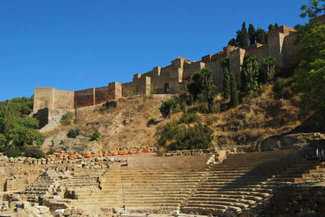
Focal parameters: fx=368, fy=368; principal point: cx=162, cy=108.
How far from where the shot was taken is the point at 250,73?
107 feet

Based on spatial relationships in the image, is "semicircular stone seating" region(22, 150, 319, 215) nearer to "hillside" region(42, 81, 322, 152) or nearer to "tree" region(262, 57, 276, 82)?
"hillside" region(42, 81, 322, 152)

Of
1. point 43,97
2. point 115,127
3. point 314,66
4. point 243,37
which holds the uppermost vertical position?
point 243,37

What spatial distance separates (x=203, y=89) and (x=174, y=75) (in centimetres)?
725

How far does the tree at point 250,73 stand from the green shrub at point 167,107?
6629 mm

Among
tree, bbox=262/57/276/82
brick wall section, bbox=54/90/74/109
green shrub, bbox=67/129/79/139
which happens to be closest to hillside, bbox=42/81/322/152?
green shrub, bbox=67/129/79/139

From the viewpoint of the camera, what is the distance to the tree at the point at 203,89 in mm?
32750


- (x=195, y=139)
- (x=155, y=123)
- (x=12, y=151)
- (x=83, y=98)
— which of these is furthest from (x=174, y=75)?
(x=12, y=151)

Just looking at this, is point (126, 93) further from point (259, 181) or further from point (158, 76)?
point (259, 181)

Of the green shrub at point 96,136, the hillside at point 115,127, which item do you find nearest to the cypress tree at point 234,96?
the hillside at point 115,127

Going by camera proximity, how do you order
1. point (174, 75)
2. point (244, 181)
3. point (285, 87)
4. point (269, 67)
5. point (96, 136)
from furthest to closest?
1. point (174, 75)
2. point (96, 136)
3. point (269, 67)
4. point (285, 87)
5. point (244, 181)

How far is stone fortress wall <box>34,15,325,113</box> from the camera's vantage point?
31922 mm

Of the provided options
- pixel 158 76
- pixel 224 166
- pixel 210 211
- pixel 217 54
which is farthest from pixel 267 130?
pixel 158 76

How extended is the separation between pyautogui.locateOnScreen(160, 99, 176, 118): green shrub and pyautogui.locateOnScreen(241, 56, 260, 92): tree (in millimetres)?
6629

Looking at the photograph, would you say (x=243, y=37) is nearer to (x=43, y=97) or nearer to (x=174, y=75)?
(x=174, y=75)
